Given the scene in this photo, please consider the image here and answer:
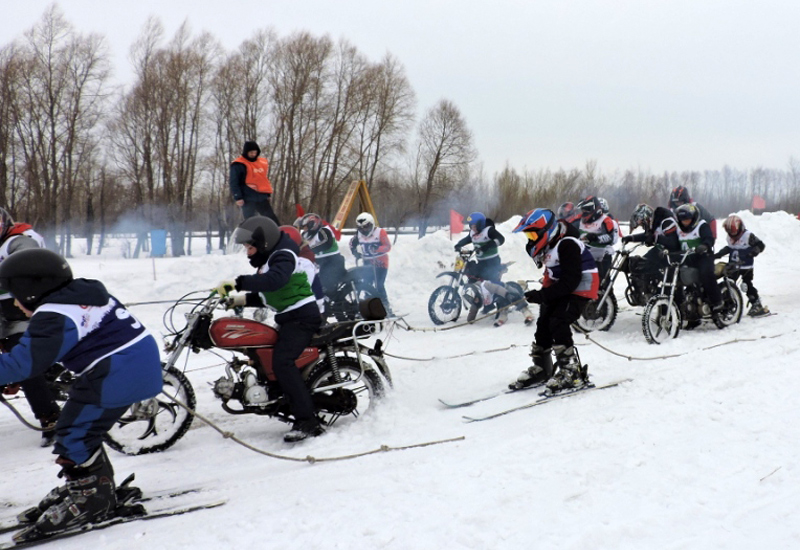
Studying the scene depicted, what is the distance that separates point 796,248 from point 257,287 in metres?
22.0

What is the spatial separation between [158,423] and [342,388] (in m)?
1.56

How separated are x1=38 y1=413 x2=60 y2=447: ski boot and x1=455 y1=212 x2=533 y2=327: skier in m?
7.12

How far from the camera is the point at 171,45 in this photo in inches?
902

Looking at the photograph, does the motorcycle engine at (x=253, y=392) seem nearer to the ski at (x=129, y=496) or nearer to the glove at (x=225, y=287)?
the glove at (x=225, y=287)

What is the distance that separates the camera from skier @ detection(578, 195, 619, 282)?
10258 mm

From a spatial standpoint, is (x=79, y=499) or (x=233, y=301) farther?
(x=233, y=301)

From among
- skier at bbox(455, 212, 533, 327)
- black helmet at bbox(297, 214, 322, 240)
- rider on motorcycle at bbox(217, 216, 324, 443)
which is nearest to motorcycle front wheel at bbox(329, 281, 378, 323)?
black helmet at bbox(297, 214, 322, 240)

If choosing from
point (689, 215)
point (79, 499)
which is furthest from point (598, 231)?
point (79, 499)

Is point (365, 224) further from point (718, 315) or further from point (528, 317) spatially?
point (718, 315)

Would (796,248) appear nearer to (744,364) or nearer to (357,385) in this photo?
(744,364)

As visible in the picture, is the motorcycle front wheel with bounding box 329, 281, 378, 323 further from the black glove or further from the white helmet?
the black glove

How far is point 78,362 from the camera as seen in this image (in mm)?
3512

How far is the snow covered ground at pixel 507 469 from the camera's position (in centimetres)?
328

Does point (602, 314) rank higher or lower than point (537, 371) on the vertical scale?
higher
